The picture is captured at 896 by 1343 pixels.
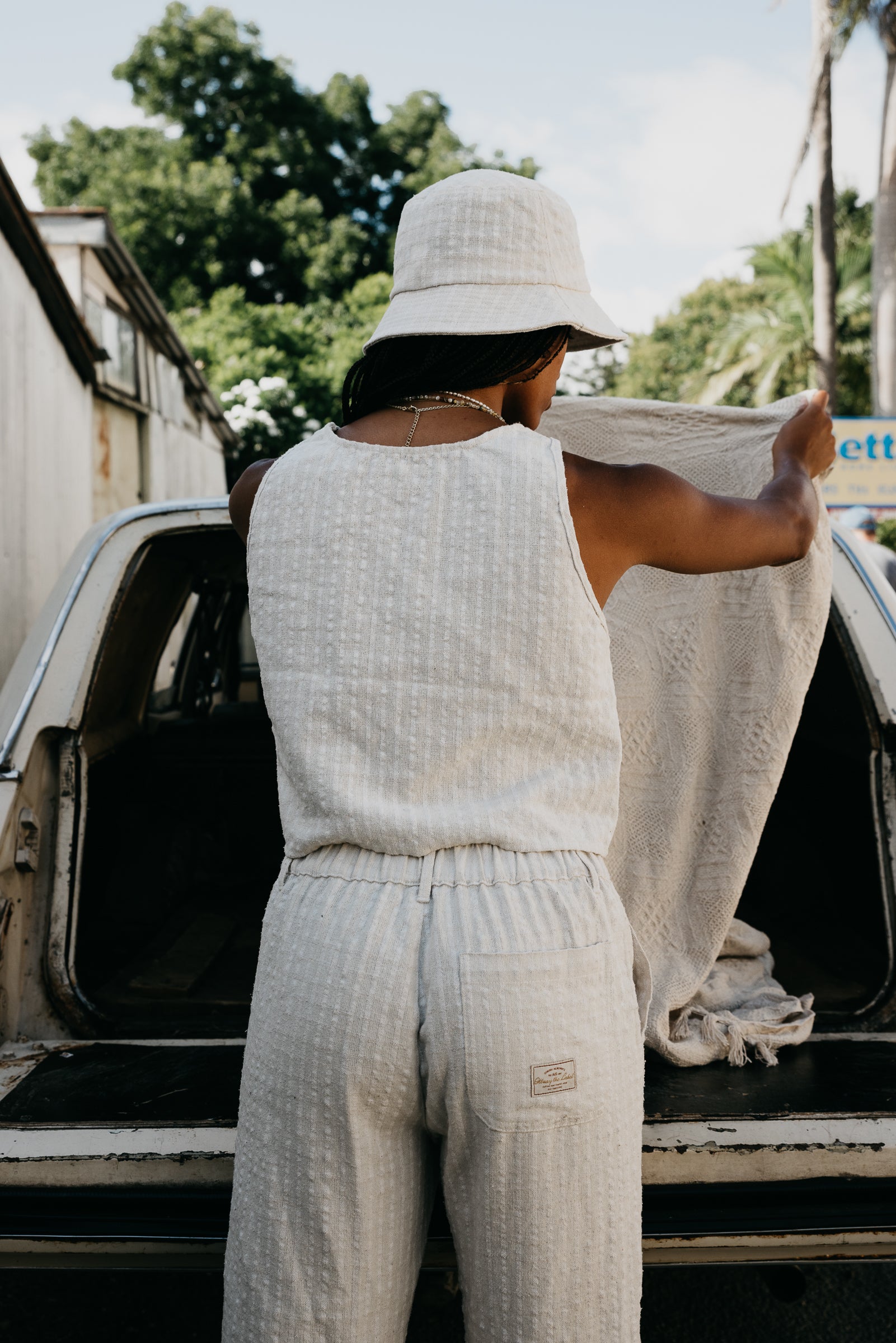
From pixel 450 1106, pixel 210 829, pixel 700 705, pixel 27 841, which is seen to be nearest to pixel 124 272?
pixel 210 829

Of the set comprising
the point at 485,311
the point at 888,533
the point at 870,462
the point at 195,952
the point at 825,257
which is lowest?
the point at 195,952

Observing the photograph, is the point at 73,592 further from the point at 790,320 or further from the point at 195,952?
the point at 790,320

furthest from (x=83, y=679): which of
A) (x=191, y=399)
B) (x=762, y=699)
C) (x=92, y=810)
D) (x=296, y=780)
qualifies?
(x=191, y=399)

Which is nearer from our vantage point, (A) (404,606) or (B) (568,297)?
(A) (404,606)

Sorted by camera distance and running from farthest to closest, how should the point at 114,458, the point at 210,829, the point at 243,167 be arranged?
the point at 243,167
the point at 114,458
the point at 210,829

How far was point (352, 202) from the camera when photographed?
2845 cm

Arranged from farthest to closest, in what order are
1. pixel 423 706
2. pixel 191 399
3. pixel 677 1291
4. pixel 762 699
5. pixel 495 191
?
pixel 191 399 → pixel 677 1291 → pixel 762 699 → pixel 495 191 → pixel 423 706

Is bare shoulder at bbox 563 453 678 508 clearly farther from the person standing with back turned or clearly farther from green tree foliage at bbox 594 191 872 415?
green tree foliage at bbox 594 191 872 415

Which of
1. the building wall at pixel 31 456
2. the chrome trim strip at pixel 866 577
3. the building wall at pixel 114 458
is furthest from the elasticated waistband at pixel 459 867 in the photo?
A: the building wall at pixel 114 458

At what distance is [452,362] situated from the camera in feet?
4.46

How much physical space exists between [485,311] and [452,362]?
7 cm

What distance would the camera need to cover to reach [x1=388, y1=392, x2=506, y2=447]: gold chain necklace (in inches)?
53.2

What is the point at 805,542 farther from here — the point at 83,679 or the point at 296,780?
the point at 83,679

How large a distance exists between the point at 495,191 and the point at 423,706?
642mm
